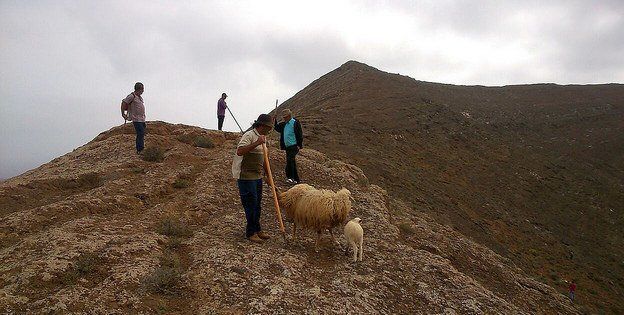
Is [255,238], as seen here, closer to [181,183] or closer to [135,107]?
[181,183]

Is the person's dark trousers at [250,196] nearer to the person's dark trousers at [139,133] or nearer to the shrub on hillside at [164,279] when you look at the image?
the shrub on hillside at [164,279]

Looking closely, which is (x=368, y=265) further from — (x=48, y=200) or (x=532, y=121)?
(x=532, y=121)

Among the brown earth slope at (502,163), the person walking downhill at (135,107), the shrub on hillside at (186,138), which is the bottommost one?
the brown earth slope at (502,163)

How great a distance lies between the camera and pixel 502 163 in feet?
99.2

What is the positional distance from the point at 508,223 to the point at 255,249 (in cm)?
1717

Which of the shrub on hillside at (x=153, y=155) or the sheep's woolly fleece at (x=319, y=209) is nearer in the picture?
the sheep's woolly fleece at (x=319, y=209)

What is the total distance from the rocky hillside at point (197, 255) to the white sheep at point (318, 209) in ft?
2.00

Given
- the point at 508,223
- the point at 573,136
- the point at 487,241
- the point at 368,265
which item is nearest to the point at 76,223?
the point at 368,265

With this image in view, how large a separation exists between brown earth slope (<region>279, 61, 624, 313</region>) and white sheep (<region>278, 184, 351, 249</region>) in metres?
9.10

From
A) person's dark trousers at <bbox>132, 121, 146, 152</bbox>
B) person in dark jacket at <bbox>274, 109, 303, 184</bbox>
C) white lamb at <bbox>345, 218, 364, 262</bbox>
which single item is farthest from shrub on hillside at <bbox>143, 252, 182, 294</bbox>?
person's dark trousers at <bbox>132, 121, 146, 152</bbox>

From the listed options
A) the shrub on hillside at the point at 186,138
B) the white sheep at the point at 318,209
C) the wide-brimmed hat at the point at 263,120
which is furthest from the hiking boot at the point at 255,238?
the shrub on hillside at the point at 186,138

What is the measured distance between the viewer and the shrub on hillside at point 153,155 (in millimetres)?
12812

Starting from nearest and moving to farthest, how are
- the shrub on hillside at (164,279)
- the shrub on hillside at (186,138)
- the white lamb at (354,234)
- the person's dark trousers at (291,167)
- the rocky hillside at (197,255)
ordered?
the rocky hillside at (197,255)
the shrub on hillside at (164,279)
the white lamb at (354,234)
the person's dark trousers at (291,167)
the shrub on hillside at (186,138)

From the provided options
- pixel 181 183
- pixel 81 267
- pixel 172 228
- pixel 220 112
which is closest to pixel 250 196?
pixel 172 228
